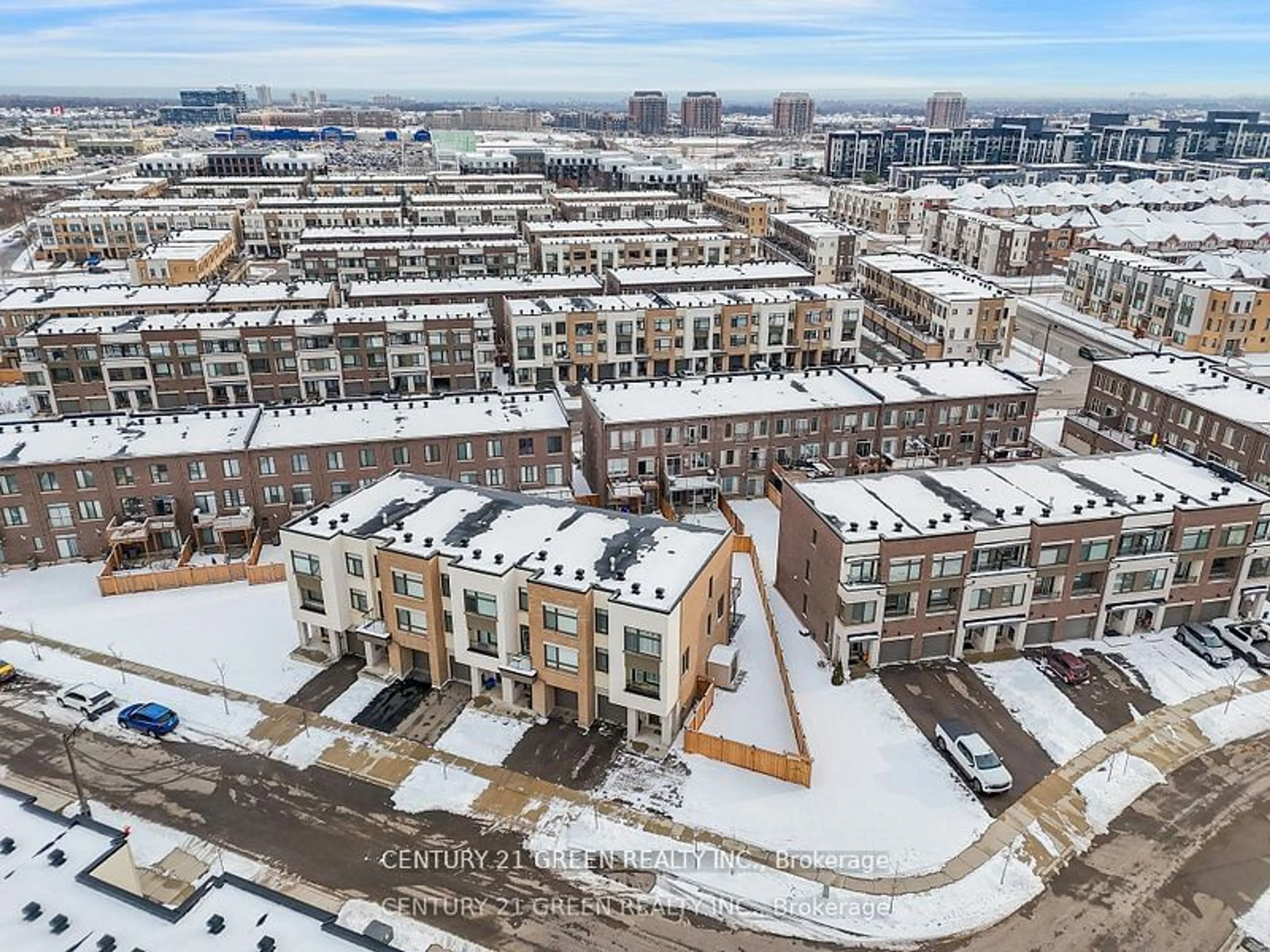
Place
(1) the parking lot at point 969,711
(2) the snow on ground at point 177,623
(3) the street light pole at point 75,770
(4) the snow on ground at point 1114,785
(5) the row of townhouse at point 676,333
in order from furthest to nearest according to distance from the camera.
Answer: (5) the row of townhouse at point 676,333, (2) the snow on ground at point 177,623, (1) the parking lot at point 969,711, (4) the snow on ground at point 1114,785, (3) the street light pole at point 75,770

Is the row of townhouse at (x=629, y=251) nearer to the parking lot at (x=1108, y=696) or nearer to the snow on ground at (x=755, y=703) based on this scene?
the snow on ground at (x=755, y=703)

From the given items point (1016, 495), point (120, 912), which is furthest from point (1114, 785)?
point (120, 912)

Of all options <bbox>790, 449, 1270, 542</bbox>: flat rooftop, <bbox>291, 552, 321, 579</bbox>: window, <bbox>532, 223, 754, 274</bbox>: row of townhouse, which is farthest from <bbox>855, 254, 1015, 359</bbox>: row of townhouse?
<bbox>291, 552, 321, 579</bbox>: window

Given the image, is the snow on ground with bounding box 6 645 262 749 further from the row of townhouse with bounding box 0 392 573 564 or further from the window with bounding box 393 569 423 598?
the row of townhouse with bounding box 0 392 573 564

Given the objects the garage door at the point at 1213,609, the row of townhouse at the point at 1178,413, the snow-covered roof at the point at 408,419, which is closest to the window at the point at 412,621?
the snow-covered roof at the point at 408,419

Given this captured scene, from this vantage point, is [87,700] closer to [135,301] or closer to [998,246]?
[135,301]

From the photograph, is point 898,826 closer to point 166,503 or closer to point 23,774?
point 23,774

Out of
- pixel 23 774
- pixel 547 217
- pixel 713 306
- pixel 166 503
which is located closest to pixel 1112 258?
pixel 713 306
